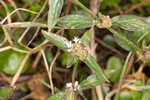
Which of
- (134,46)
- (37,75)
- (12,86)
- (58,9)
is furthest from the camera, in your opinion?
(37,75)

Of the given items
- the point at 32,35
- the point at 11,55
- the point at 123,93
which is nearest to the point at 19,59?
the point at 11,55

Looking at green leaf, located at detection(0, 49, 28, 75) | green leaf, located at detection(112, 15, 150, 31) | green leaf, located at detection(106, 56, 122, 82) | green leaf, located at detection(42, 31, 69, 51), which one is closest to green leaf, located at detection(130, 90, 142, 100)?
green leaf, located at detection(106, 56, 122, 82)

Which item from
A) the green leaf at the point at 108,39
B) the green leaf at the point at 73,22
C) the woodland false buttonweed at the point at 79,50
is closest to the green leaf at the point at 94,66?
the woodland false buttonweed at the point at 79,50

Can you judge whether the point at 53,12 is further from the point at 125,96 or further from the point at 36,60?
the point at 125,96

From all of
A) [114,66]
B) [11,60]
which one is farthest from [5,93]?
[114,66]

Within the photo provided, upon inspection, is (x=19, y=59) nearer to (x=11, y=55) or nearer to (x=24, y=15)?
(x=11, y=55)

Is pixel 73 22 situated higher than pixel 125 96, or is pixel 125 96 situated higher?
pixel 73 22

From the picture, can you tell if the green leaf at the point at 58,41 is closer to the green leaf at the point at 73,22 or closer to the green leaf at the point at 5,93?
the green leaf at the point at 73,22

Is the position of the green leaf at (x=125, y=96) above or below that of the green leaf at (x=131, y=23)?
below
